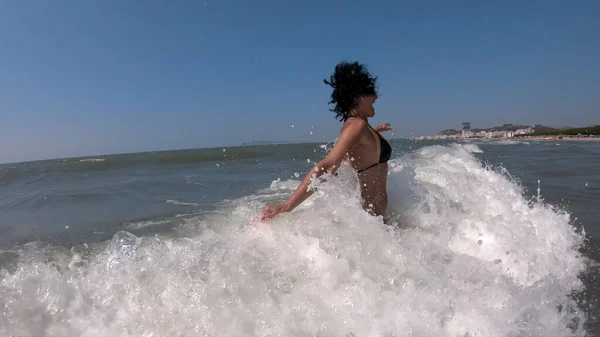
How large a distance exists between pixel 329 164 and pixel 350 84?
80 cm

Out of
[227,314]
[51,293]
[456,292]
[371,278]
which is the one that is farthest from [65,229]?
[456,292]

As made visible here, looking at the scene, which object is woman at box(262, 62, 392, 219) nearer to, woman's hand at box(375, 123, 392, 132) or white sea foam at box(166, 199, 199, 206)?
woman's hand at box(375, 123, 392, 132)

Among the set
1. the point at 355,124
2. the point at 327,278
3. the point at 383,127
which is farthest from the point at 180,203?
the point at 327,278

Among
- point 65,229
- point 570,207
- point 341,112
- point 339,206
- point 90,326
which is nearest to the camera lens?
point 90,326

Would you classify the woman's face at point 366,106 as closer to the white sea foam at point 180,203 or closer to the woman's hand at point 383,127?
the woman's hand at point 383,127

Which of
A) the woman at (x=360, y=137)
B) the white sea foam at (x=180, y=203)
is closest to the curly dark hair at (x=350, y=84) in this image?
the woman at (x=360, y=137)

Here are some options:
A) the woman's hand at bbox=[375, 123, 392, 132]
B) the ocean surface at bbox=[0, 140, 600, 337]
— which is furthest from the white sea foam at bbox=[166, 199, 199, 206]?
the woman's hand at bbox=[375, 123, 392, 132]

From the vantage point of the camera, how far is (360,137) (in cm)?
302

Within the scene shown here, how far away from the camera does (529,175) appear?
9.27m

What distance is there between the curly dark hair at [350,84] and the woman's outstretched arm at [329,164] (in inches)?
11.8

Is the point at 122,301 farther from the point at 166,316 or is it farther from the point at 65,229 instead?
the point at 65,229

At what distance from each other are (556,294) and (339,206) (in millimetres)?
1583

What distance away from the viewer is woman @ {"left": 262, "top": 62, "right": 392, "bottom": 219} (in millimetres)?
3006

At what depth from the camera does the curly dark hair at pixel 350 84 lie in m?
3.27
